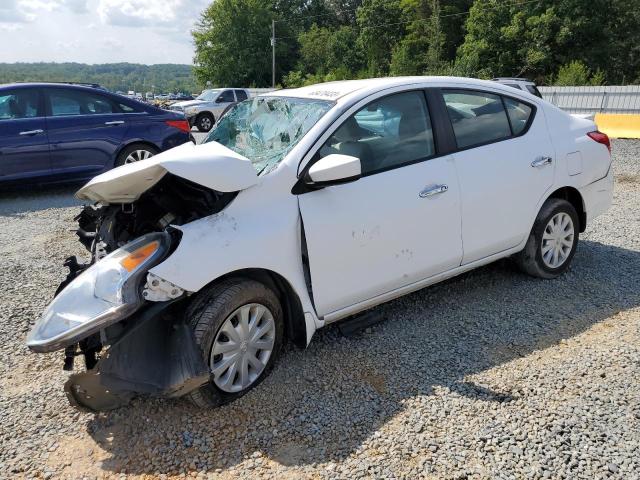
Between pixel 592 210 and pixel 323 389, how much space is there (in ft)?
9.81

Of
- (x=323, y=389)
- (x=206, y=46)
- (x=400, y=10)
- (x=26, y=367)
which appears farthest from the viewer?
(x=206, y=46)

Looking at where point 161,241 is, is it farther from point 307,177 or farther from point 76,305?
point 307,177

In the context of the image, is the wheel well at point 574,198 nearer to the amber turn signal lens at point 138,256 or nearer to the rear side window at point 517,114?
the rear side window at point 517,114

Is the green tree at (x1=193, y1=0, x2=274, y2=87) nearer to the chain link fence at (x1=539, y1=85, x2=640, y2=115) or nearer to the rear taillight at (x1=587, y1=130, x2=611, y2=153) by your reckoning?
the chain link fence at (x1=539, y1=85, x2=640, y2=115)

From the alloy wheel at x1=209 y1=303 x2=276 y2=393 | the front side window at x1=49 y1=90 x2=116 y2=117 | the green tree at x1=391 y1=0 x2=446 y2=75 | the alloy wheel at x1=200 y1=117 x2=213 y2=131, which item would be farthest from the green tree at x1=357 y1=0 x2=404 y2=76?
the alloy wheel at x1=209 y1=303 x2=276 y2=393

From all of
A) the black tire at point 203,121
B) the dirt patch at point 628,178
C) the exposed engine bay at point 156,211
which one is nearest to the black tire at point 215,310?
the exposed engine bay at point 156,211

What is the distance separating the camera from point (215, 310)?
2689mm

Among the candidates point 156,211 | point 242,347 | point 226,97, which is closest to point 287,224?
Result: point 242,347

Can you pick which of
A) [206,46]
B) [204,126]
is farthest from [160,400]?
[206,46]

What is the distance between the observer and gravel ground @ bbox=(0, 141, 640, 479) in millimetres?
2445

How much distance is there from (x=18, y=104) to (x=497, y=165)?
22.0ft

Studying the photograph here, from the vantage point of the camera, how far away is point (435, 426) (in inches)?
105

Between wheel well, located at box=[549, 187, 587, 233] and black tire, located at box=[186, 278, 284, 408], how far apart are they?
2.77 metres

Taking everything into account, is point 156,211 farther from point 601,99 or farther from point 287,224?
point 601,99
